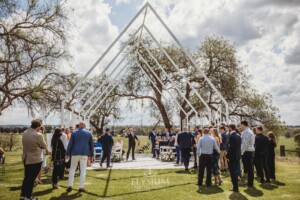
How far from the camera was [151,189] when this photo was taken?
934 cm

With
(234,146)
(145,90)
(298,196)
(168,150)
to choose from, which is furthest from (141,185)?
(145,90)

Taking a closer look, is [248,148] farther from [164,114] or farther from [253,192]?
[164,114]

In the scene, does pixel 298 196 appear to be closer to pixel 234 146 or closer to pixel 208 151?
pixel 234 146

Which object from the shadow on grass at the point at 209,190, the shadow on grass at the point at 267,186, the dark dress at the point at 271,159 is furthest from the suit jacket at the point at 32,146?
the dark dress at the point at 271,159

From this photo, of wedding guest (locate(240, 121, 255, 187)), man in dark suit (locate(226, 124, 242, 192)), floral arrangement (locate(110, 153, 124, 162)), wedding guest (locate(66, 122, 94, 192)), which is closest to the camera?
wedding guest (locate(66, 122, 94, 192))

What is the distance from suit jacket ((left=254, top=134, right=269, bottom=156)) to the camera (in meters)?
10.5

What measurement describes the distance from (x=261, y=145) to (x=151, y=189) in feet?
13.4

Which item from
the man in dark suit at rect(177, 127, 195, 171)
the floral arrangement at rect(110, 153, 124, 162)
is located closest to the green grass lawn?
the man in dark suit at rect(177, 127, 195, 171)

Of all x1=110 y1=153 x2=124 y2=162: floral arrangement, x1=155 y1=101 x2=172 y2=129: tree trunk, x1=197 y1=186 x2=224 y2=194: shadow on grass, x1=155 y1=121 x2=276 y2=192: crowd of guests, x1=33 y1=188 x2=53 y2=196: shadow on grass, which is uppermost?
x1=155 y1=101 x2=172 y2=129: tree trunk

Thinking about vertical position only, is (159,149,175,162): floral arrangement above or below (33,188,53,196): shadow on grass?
above

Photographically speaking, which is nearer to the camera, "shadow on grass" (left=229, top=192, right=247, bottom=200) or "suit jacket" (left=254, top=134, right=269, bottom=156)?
"shadow on grass" (left=229, top=192, right=247, bottom=200)

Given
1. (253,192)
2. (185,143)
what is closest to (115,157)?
(185,143)

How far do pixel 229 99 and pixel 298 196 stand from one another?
→ 16.8 meters

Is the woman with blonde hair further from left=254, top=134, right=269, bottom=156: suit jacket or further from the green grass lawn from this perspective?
left=254, top=134, right=269, bottom=156: suit jacket
